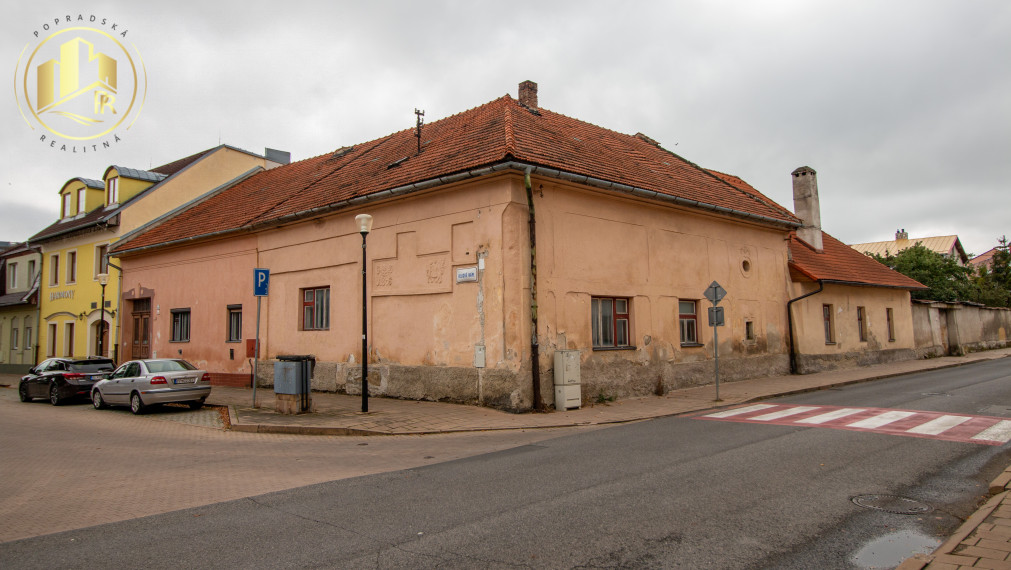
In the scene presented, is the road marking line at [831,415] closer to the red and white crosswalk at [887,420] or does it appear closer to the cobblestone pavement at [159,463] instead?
the red and white crosswalk at [887,420]

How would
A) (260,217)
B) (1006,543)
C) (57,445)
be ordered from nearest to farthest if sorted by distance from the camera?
(1006,543)
(57,445)
(260,217)

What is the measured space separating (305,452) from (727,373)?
41.4 feet

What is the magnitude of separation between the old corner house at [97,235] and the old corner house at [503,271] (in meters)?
3.73

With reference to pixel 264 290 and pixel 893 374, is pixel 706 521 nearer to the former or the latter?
pixel 264 290

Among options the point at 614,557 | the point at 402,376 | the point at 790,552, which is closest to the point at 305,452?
the point at 402,376

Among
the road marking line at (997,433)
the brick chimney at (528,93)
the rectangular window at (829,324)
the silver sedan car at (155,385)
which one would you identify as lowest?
the road marking line at (997,433)

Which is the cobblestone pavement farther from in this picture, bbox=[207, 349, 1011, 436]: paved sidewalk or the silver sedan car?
the silver sedan car

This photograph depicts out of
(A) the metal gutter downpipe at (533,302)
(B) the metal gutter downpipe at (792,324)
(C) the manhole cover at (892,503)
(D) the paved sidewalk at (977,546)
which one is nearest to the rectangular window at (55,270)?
(A) the metal gutter downpipe at (533,302)

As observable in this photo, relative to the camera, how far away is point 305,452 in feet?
30.8

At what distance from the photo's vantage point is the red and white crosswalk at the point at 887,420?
8961 millimetres

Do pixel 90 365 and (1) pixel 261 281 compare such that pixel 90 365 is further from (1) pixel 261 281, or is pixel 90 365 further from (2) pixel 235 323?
(1) pixel 261 281

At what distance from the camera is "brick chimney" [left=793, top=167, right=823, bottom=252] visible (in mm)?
24156

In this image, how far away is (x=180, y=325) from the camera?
2269 cm

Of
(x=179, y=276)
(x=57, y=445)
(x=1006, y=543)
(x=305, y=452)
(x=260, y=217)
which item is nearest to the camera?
(x=1006, y=543)
